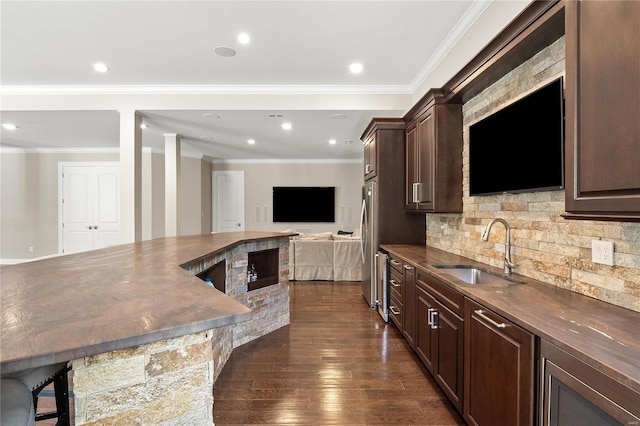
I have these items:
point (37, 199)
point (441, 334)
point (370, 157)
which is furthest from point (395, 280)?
point (37, 199)

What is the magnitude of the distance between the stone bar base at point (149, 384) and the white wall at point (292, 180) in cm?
765

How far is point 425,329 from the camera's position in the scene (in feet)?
7.94

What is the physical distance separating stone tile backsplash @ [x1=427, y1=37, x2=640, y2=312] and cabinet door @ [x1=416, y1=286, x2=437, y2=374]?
0.64 metres

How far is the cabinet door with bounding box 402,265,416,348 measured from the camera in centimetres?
271

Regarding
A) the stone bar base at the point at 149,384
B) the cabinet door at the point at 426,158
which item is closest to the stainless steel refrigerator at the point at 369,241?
the cabinet door at the point at 426,158

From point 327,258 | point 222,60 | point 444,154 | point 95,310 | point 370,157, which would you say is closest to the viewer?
point 95,310

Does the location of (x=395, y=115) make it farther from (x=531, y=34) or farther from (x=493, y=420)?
(x=493, y=420)

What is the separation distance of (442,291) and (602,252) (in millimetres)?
871

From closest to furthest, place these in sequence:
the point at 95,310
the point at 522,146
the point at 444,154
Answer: the point at 95,310 < the point at 522,146 < the point at 444,154

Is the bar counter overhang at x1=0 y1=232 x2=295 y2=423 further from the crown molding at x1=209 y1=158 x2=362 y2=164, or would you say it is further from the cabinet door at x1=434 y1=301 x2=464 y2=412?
the crown molding at x1=209 y1=158 x2=362 y2=164

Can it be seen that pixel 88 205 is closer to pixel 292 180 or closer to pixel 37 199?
pixel 37 199

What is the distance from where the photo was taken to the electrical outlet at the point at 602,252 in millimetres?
1457

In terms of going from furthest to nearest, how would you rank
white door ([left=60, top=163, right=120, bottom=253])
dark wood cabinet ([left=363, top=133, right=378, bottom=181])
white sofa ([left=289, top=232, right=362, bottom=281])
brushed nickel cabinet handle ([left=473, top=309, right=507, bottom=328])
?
white door ([left=60, top=163, right=120, bottom=253]) < white sofa ([left=289, top=232, right=362, bottom=281]) < dark wood cabinet ([left=363, top=133, right=378, bottom=181]) < brushed nickel cabinet handle ([left=473, top=309, right=507, bottom=328])

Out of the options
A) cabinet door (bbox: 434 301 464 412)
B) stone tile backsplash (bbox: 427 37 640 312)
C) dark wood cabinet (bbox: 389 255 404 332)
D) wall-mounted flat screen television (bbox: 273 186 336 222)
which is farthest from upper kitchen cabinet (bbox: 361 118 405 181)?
wall-mounted flat screen television (bbox: 273 186 336 222)
